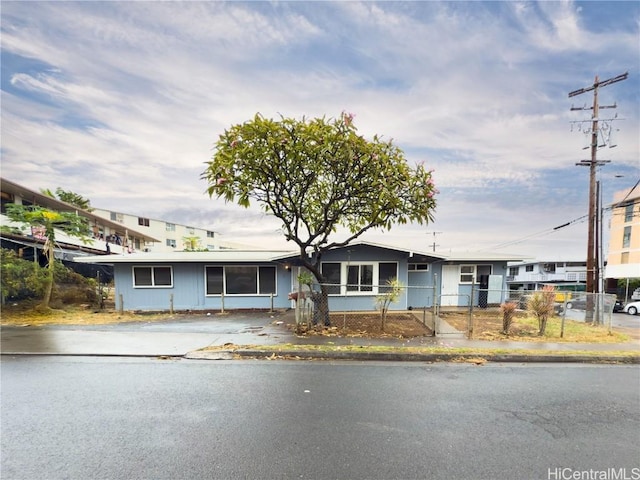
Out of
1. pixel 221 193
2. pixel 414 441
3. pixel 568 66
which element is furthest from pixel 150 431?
pixel 568 66

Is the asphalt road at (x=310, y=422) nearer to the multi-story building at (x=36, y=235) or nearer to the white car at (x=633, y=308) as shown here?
the multi-story building at (x=36, y=235)

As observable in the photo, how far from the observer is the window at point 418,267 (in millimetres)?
16719

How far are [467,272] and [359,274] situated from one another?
23.7ft

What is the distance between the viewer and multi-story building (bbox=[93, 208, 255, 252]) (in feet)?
144

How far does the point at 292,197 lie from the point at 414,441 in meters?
7.54

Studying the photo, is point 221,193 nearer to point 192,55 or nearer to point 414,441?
point 192,55

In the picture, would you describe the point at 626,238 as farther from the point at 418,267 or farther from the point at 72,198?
the point at 72,198

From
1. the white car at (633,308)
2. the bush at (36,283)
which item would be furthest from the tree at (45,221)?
the white car at (633,308)

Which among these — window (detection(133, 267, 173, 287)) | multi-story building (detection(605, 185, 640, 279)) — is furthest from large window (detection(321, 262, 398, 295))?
multi-story building (detection(605, 185, 640, 279))

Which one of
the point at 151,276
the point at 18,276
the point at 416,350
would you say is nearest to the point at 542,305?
the point at 416,350

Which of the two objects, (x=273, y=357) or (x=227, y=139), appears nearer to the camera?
(x=273, y=357)

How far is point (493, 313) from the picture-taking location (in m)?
14.7

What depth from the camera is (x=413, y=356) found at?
689 cm

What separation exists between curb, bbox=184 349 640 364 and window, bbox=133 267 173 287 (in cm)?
910
